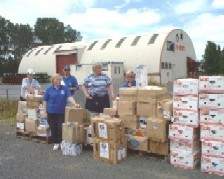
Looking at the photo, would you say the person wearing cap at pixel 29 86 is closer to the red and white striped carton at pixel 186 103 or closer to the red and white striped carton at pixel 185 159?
the red and white striped carton at pixel 186 103

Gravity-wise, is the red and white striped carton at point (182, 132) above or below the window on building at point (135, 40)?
below

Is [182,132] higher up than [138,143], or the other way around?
[182,132]

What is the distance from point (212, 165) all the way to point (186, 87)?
1474 mm

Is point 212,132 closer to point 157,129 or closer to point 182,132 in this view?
point 182,132

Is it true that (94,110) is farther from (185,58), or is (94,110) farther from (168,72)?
(185,58)

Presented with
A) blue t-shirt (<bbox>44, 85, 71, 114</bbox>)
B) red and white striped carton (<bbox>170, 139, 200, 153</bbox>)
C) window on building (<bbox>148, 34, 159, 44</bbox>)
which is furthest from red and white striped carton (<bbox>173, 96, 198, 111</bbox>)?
window on building (<bbox>148, 34, 159, 44</bbox>)

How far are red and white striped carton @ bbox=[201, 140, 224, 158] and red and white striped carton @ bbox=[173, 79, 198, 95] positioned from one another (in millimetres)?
929

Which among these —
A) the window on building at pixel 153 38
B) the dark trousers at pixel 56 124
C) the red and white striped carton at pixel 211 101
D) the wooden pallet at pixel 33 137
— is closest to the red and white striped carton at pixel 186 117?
the red and white striped carton at pixel 211 101

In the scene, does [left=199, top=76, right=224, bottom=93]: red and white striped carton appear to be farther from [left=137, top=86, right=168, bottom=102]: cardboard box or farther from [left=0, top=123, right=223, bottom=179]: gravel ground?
[left=0, top=123, right=223, bottom=179]: gravel ground

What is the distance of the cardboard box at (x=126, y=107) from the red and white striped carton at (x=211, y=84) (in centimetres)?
179

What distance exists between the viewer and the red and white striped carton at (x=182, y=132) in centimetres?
860

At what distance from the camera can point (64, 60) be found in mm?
56656

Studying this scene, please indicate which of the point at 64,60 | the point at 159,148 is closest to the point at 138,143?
the point at 159,148

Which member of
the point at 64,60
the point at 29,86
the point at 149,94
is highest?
the point at 64,60
